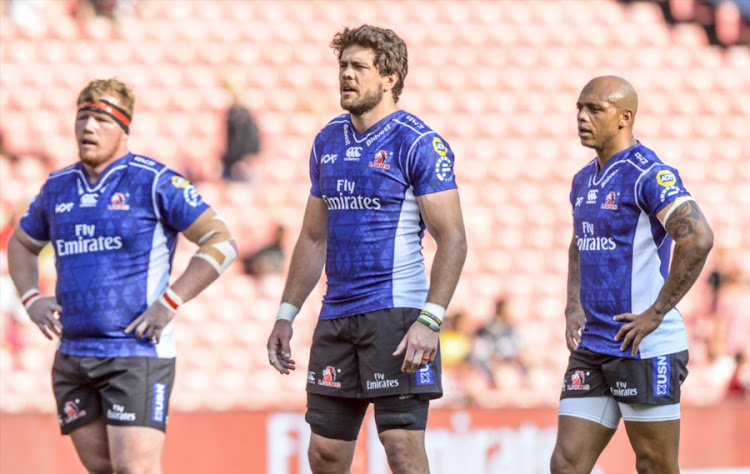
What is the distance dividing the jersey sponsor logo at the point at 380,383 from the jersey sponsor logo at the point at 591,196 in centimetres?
124

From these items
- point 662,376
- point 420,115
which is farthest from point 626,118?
point 420,115

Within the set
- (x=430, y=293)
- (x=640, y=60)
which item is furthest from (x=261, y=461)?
(x=640, y=60)

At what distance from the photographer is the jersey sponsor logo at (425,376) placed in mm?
4484

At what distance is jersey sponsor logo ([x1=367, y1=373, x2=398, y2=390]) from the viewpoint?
176 inches

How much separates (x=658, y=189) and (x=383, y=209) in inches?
45.8

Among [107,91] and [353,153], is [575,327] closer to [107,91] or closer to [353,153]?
[353,153]

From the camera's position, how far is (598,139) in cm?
500

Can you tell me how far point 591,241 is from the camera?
4965 mm

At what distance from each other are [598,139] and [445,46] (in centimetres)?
815

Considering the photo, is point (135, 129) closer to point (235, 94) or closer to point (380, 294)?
point (235, 94)

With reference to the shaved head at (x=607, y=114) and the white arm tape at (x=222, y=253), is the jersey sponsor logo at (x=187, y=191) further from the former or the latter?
the shaved head at (x=607, y=114)

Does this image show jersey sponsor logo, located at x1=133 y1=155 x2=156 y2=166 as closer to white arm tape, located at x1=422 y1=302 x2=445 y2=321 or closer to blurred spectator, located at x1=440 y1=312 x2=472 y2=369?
white arm tape, located at x1=422 y1=302 x2=445 y2=321

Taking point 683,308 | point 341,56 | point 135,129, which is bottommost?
point 683,308

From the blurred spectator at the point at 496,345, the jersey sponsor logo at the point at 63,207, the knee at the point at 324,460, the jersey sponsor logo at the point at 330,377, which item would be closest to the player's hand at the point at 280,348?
the jersey sponsor logo at the point at 330,377
